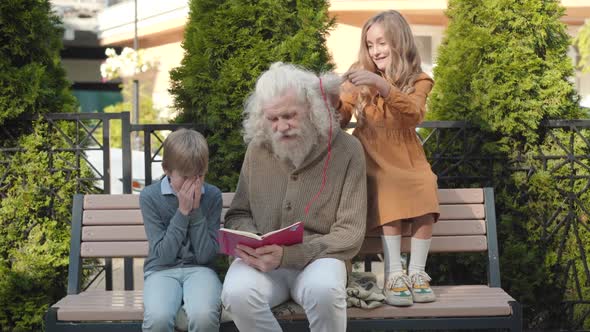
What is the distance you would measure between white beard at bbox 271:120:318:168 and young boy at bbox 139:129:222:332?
0.35m

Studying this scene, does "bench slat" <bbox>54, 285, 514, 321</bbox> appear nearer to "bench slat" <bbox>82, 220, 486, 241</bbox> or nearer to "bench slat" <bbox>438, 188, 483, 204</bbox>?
"bench slat" <bbox>82, 220, 486, 241</bbox>

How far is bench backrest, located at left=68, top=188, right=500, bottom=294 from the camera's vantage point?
443cm

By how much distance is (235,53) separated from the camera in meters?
4.88

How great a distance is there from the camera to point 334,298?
3529 mm

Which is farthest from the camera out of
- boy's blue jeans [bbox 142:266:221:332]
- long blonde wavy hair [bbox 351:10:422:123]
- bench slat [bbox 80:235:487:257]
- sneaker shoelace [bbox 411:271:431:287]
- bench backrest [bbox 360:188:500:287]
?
bench backrest [bbox 360:188:500:287]

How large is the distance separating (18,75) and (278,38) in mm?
1662

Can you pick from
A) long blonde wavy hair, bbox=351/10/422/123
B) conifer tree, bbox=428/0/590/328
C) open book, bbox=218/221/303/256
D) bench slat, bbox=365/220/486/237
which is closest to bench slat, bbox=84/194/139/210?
open book, bbox=218/221/303/256

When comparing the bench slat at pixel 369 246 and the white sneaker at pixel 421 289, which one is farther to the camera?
the bench slat at pixel 369 246

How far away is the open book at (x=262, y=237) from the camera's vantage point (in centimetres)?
350

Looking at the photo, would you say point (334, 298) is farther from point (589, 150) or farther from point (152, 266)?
point (589, 150)

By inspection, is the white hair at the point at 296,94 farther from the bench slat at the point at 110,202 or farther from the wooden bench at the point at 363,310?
the bench slat at the point at 110,202

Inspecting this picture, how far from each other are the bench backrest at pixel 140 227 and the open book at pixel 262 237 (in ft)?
2.77

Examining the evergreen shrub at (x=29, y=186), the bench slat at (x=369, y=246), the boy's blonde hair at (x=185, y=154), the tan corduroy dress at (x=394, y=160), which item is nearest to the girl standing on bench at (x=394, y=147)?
the tan corduroy dress at (x=394, y=160)

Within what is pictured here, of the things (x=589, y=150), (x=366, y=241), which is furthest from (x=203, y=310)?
(x=589, y=150)
